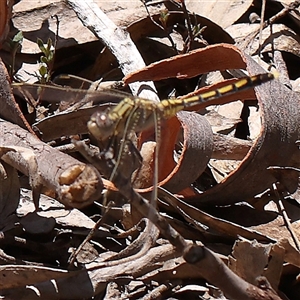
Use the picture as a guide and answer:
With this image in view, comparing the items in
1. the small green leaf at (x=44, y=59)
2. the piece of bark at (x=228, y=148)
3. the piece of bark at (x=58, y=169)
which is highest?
the piece of bark at (x=58, y=169)

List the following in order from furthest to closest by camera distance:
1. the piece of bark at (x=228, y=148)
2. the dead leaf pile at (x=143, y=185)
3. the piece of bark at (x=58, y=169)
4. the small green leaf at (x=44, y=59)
Answer: the small green leaf at (x=44, y=59), the piece of bark at (x=228, y=148), the dead leaf pile at (x=143, y=185), the piece of bark at (x=58, y=169)

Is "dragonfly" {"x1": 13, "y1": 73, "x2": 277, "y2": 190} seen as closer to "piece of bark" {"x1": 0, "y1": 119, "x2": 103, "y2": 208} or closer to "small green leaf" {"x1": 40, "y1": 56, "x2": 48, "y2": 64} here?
"piece of bark" {"x1": 0, "y1": 119, "x2": 103, "y2": 208}

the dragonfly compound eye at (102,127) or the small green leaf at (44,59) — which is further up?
the dragonfly compound eye at (102,127)

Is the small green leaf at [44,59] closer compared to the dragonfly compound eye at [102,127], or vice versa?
the dragonfly compound eye at [102,127]

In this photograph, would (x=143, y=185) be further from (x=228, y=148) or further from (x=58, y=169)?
(x=58, y=169)

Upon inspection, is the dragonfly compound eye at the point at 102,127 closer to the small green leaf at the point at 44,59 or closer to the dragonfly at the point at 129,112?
the dragonfly at the point at 129,112

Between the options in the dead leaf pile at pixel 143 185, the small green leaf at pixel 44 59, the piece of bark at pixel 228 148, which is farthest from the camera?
the small green leaf at pixel 44 59

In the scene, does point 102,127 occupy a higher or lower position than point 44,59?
higher

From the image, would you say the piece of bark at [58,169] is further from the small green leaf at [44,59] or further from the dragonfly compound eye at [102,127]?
the small green leaf at [44,59]

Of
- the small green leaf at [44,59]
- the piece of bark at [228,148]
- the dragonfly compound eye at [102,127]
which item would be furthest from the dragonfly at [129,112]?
the small green leaf at [44,59]

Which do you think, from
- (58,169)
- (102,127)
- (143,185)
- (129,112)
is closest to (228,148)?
(143,185)
